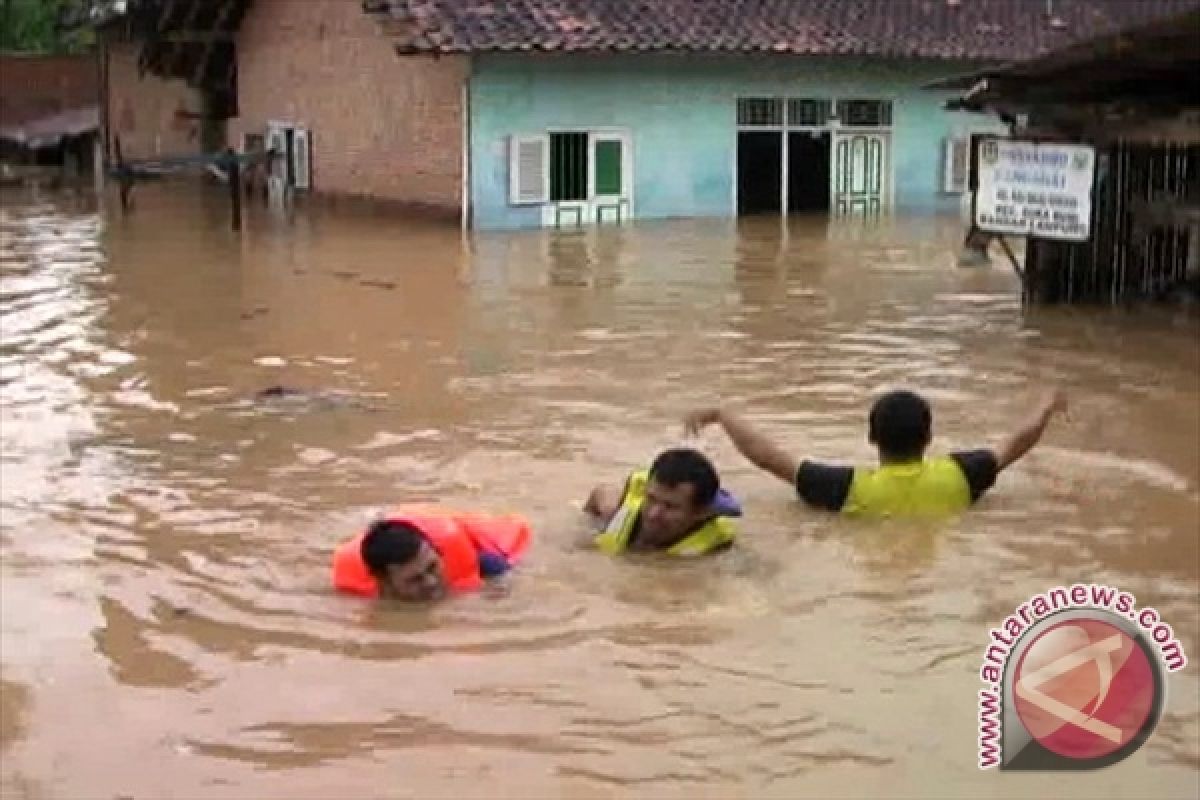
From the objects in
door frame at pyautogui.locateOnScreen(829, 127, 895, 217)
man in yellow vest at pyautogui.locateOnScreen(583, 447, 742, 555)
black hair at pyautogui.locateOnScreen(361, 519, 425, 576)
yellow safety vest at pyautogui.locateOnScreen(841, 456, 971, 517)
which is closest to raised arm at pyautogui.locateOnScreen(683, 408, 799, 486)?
yellow safety vest at pyautogui.locateOnScreen(841, 456, 971, 517)

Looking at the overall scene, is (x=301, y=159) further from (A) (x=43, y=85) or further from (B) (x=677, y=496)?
(B) (x=677, y=496)

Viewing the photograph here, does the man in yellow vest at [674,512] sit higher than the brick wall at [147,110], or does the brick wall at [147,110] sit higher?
the brick wall at [147,110]

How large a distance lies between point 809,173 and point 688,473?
2262 centimetres

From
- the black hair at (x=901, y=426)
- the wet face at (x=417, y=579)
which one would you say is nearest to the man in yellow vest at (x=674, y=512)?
the black hair at (x=901, y=426)

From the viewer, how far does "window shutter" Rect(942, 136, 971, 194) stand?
99.7ft

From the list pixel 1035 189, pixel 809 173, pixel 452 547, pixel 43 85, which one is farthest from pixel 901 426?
pixel 43 85

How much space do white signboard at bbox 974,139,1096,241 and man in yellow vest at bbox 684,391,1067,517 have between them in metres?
7.56

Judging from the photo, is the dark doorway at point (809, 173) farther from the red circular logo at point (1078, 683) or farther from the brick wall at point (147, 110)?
the red circular logo at point (1078, 683)

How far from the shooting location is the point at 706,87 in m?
28.1

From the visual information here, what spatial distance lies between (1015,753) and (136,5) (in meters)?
31.6

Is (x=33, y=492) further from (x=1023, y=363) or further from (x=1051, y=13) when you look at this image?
(x=1051, y=13)

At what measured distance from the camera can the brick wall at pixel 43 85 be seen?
4406cm

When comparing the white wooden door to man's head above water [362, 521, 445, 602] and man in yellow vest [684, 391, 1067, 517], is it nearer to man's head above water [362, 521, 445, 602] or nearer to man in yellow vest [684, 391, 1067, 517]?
man in yellow vest [684, 391, 1067, 517]

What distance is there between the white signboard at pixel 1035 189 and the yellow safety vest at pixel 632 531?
347 inches
